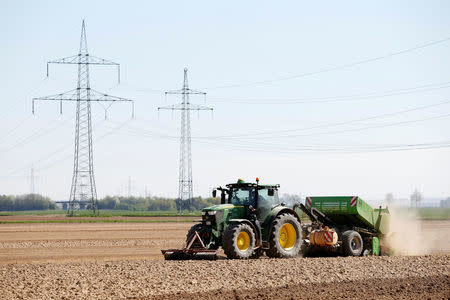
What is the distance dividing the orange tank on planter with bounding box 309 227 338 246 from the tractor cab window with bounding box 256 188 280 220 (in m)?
1.89

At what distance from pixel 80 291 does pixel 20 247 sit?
1461cm

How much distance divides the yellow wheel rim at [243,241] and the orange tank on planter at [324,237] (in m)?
3.03

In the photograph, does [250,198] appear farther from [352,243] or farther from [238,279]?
[238,279]

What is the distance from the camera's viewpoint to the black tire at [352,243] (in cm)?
2257

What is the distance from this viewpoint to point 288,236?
2206cm

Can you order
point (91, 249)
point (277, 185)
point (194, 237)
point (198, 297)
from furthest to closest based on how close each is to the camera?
point (91, 249)
point (277, 185)
point (194, 237)
point (198, 297)

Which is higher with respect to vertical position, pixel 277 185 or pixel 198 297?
pixel 277 185

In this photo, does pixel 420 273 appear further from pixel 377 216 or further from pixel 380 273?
pixel 377 216

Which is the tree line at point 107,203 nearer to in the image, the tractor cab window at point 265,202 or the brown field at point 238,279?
the tractor cab window at point 265,202

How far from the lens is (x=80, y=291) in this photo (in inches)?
596

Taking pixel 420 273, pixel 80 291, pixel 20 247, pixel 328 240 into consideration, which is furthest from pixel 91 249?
pixel 420 273

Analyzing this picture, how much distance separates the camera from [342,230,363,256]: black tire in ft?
74.0

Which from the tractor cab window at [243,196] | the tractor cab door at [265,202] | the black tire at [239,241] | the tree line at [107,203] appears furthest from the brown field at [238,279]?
the tree line at [107,203]

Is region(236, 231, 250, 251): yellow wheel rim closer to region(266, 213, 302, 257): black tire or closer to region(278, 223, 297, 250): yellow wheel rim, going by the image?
region(266, 213, 302, 257): black tire
